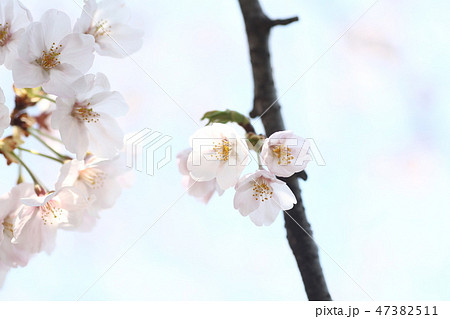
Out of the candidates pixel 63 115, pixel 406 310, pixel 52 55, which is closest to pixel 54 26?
pixel 52 55

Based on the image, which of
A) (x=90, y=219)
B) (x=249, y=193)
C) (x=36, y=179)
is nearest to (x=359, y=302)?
(x=249, y=193)

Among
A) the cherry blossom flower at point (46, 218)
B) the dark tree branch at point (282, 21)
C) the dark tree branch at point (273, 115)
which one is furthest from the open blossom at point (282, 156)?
the cherry blossom flower at point (46, 218)

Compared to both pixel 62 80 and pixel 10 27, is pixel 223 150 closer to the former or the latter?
pixel 62 80

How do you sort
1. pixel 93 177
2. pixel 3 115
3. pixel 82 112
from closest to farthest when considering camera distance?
pixel 3 115
pixel 82 112
pixel 93 177

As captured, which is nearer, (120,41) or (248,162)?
(248,162)

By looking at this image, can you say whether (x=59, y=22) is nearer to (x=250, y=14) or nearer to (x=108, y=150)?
(x=108, y=150)

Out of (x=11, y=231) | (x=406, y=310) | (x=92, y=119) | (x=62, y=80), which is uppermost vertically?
(x=62, y=80)

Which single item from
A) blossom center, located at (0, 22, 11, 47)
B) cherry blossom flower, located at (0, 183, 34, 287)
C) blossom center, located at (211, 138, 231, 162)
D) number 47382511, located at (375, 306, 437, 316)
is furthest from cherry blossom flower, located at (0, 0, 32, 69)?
number 47382511, located at (375, 306, 437, 316)
